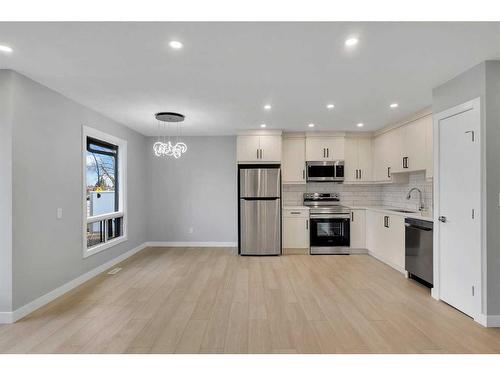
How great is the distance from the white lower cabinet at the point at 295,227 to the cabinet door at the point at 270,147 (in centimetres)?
106

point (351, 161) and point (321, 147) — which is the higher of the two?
point (321, 147)

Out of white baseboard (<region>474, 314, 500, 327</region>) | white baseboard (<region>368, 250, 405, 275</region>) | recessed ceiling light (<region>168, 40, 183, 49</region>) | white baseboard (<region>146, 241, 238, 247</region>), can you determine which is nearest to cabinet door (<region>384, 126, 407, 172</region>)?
white baseboard (<region>368, 250, 405, 275</region>)

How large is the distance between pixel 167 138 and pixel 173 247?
2380mm

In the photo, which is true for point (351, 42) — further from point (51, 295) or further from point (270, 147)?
point (51, 295)

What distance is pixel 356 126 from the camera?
206 inches

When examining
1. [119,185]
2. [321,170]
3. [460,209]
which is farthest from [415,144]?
[119,185]

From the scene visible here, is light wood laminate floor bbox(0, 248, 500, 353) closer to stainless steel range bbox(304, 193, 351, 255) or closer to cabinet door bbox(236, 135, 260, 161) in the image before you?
stainless steel range bbox(304, 193, 351, 255)

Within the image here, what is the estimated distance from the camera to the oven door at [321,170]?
5699mm

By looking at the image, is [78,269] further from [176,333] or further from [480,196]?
[480,196]

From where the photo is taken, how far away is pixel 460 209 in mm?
2898

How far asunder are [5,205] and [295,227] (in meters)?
4.33

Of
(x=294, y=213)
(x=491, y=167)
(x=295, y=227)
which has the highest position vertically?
(x=491, y=167)

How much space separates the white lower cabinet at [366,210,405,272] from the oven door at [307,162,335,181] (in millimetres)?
1015
